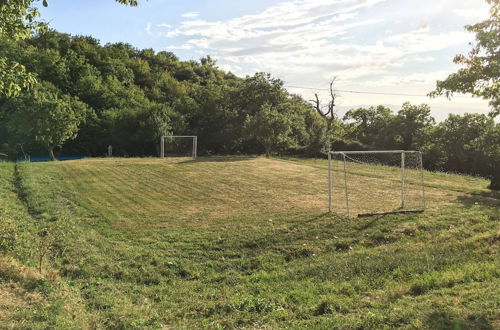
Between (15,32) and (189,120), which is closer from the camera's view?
(15,32)

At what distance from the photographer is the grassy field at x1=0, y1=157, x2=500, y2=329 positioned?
484cm

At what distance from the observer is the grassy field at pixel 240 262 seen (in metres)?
4.84

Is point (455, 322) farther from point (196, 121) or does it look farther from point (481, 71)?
point (196, 121)

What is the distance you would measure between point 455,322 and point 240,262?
4621 mm

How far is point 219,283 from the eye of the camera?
22.8ft

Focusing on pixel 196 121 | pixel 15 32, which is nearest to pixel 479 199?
pixel 15 32

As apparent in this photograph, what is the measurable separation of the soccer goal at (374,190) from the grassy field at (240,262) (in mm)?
679

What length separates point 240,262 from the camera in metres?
7.97

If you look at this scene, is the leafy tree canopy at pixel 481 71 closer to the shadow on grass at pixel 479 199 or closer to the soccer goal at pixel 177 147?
the shadow on grass at pixel 479 199

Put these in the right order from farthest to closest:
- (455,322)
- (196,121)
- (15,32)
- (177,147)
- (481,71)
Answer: (196,121) < (177,147) < (481,71) < (15,32) < (455,322)

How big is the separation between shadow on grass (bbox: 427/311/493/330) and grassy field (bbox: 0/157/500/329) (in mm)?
10

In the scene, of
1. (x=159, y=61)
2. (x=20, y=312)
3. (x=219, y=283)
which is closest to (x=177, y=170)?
(x=219, y=283)

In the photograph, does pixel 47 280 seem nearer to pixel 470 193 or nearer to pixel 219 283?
pixel 219 283

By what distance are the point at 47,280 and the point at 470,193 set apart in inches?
592
